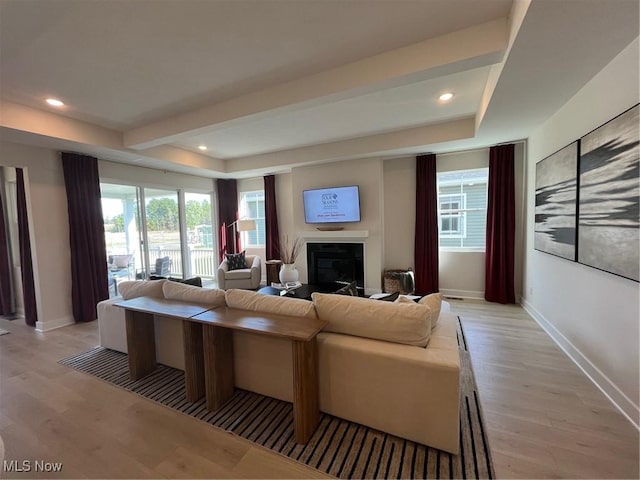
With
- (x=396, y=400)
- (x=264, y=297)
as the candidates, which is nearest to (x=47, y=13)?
(x=264, y=297)

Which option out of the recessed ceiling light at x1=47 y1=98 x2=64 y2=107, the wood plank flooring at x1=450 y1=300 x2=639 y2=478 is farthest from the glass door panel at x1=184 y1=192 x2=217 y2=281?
the wood plank flooring at x1=450 y1=300 x2=639 y2=478

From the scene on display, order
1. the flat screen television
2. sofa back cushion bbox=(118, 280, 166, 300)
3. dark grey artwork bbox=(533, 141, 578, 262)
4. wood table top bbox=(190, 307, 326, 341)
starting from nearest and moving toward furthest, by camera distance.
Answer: wood table top bbox=(190, 307, 326, 341) → dark grey artwork bbox=(533, 141, 578, 262) → sofa back cushion bbox=(118, 280, 166, 300) → the flat screen television

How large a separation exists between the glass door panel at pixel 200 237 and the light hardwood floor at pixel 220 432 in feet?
12.0

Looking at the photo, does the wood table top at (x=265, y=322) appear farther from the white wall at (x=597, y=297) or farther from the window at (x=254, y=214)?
the window at (x=254, y=214)

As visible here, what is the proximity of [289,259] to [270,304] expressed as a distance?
3324 millimetres

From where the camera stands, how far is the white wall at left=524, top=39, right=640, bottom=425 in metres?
1.88

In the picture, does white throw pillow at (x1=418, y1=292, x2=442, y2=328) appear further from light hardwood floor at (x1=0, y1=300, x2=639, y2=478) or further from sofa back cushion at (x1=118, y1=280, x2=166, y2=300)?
sofa back cushion at (x1=118, y1=280, x2=166, y2=300)

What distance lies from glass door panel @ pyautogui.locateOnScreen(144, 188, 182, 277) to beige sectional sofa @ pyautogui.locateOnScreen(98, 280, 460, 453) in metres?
3.80

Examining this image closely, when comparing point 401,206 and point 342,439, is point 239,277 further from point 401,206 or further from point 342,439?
point 342,439

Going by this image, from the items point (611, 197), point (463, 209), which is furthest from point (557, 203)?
point (463, 209)

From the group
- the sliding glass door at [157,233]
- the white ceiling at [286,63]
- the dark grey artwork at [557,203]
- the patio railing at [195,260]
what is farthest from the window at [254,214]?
the dark grey artwork at [557,203]

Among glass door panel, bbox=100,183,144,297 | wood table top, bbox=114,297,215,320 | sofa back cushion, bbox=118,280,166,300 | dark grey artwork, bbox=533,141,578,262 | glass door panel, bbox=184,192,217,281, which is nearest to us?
wood table top, bbox=114,297,215,320

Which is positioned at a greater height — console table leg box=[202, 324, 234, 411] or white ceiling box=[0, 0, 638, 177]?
white ceiling box=[0, 0, 638, 177]

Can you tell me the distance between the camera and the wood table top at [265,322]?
5.60 feet
